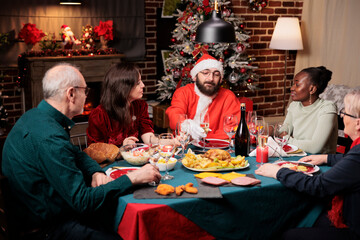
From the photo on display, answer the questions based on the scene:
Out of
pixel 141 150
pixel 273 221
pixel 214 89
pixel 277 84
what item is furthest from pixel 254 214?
pixel 277 84

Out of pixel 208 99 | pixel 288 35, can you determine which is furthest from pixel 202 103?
pixel 288 35

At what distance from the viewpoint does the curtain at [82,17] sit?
16.6 ft

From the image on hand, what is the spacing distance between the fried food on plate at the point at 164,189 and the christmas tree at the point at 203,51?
314 cm

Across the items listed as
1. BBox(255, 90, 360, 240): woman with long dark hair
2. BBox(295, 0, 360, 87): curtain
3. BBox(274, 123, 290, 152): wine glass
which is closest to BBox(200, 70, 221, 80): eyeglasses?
BBox(274, 123, 290, 152): wine glass

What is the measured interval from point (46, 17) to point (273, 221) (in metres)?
4.36

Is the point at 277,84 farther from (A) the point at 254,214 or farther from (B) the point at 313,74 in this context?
(A) the point at 254,214

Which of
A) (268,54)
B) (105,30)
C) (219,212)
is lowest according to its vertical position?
(219,212)

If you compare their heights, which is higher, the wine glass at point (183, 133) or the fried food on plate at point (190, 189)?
the wine glass at point (183, 133)

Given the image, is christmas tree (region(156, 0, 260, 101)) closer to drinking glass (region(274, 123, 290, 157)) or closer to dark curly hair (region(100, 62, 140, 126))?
dark curly hair (region(100, 62, 140, 126))

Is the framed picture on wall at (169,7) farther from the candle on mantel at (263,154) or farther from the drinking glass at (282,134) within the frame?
the candle on mantel at (263,154)

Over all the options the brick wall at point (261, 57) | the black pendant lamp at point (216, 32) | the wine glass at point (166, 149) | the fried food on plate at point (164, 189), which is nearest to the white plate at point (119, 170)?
the wine glass at point (166, 149)

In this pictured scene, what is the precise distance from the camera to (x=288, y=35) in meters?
5.21

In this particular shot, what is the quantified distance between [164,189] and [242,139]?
78 cm

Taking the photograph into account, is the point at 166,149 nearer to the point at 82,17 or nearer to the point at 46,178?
the point at 46,178
